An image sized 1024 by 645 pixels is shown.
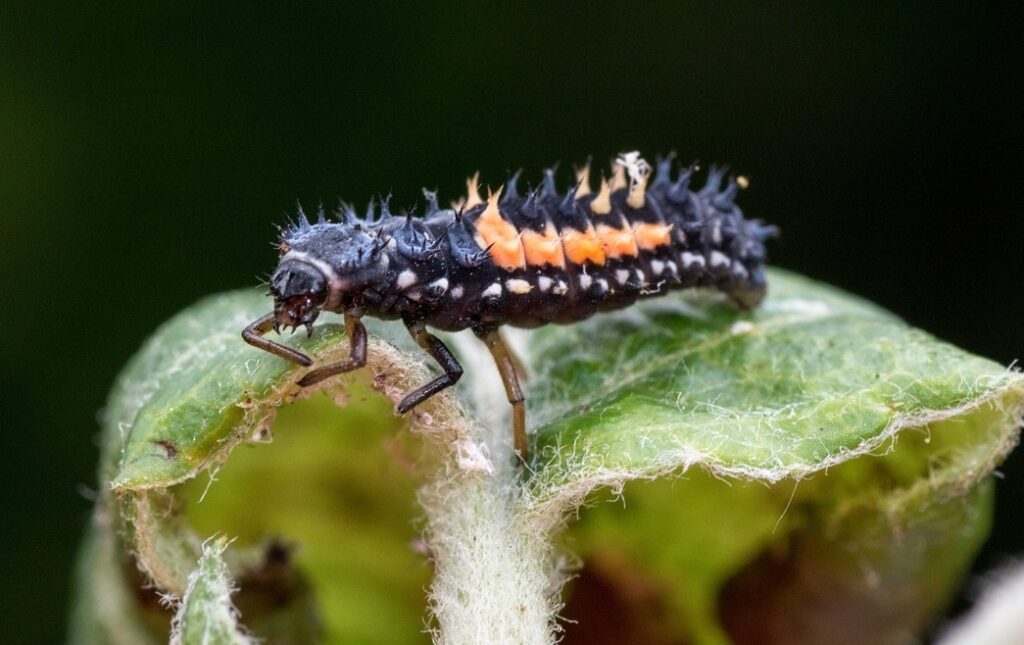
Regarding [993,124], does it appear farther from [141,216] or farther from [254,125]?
[141,216]

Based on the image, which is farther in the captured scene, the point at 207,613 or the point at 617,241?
the point at 617,241

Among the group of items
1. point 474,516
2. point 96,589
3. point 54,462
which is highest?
point 474,516

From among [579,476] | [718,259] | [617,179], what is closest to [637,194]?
[617,179]

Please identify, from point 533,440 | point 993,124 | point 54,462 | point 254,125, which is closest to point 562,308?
point 533,440

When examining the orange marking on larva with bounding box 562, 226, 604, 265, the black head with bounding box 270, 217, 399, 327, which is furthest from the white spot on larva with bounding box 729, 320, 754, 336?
the black head with bounding box 270, 217, 399, 327

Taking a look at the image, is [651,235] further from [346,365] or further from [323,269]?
[346,365]

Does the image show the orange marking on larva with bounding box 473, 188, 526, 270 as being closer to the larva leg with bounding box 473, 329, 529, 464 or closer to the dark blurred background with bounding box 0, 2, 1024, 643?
the larva leg with bounding box 473, 329, 529, 464
